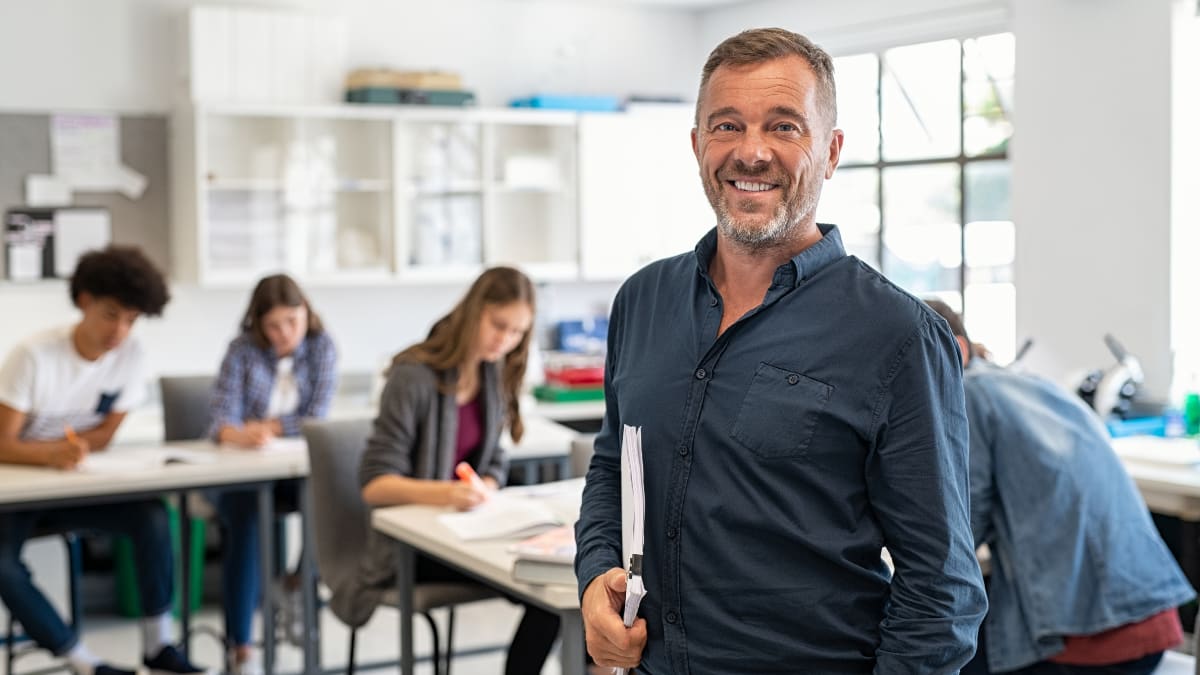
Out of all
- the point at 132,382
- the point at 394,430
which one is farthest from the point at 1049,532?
the point at 132,382

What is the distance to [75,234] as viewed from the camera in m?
5.58

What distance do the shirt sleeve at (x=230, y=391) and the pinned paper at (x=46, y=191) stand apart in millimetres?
1659

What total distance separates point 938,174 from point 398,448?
10.5ft

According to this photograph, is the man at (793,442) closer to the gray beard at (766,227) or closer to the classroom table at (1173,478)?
the gray beard at (766,227)

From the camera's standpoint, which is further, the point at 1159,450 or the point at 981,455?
the point at 1159,450

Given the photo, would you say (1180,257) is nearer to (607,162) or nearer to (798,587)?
(607,162)

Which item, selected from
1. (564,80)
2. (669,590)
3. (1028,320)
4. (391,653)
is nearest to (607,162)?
(564,80)

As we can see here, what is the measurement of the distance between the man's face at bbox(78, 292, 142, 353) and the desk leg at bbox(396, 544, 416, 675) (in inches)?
52.9

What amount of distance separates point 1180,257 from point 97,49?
428 centimetres

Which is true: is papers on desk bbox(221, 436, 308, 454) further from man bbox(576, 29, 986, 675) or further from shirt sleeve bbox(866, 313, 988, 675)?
shirt sleeve bbox(866, 313, 988, 675)

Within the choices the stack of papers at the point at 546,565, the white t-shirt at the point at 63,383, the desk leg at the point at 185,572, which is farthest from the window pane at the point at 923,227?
the stack of papers at the point at 546,565

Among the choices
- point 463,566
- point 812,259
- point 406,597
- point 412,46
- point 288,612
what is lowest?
point 288,612

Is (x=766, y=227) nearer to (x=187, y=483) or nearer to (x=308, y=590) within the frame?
(x=187, y=483)

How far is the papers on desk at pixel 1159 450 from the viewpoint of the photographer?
3742 mm
